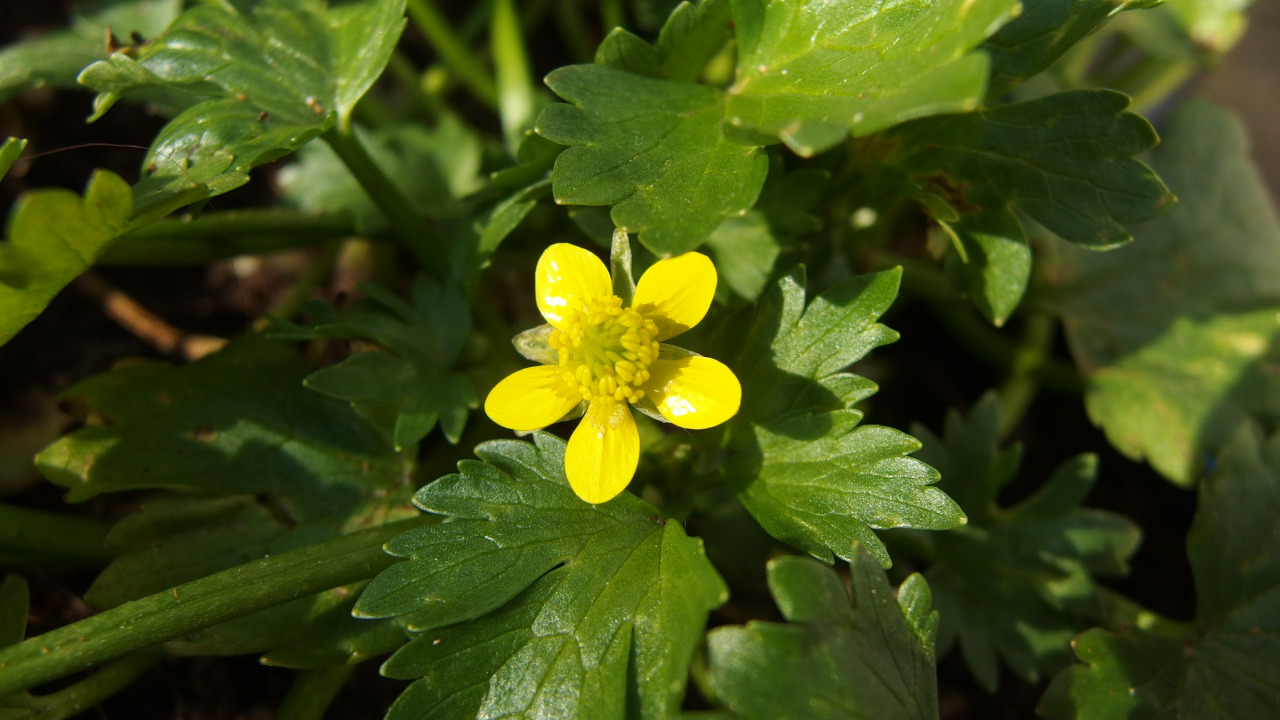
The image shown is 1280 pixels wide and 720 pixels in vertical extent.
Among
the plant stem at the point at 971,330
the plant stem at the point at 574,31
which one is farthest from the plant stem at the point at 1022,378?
the plant stem at the point at 574,31

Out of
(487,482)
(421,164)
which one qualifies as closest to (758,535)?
(487,482)

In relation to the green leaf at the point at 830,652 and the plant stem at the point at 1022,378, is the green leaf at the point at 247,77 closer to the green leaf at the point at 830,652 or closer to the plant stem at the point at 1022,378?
the green leaf at the point at 830,652

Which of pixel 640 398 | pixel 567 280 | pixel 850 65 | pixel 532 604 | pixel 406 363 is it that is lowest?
pixel 532 604

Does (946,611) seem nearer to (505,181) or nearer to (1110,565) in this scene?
(1110,565)

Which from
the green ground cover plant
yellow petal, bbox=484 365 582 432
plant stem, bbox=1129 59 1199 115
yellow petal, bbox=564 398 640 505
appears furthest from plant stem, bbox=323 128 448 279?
plant stem, bbox=1129 59 1199 115

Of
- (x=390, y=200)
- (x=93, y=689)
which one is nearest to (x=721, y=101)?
(x=390, y=200)

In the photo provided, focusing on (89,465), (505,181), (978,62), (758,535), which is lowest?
(758,535)

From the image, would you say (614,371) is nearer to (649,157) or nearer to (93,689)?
(649,157)
